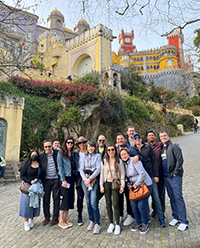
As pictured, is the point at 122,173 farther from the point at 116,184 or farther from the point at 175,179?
the point at 175,179

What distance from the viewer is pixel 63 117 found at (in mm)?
12203

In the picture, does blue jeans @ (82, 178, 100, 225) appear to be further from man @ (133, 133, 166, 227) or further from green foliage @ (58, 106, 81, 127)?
green foliage @ (58, 106, 81, 127)

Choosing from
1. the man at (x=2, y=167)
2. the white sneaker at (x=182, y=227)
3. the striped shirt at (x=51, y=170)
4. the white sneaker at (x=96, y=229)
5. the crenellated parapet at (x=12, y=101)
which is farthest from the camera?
the crenellated parapet at (x=12, y=101)

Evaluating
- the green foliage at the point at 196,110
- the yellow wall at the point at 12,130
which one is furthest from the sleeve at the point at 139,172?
the green foliage at the point at 196,110

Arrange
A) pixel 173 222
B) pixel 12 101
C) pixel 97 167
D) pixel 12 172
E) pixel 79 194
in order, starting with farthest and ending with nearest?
pixel 12 101 < pixel 12 172 < pixel 79 194 < pixel 97 167 < pixel 173 222

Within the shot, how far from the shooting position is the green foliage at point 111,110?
13922 millimetres

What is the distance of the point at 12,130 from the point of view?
9.10 meters

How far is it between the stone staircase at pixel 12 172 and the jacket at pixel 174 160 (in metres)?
6.83

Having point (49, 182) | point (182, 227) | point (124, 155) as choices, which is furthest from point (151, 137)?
point (49, 182)

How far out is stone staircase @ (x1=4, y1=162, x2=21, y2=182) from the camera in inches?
313

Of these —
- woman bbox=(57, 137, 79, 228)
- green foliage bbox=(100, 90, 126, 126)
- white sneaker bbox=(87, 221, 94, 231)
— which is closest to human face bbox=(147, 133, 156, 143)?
woman bbox=(57, 137, 79, 228)

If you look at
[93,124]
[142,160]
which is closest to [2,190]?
[142,160]

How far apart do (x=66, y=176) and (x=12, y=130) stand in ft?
21.5

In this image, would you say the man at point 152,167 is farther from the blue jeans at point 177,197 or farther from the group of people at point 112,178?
the blue jeans at point 177,197
